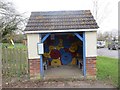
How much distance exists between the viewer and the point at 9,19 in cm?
2269

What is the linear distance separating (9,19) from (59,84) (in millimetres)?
15959

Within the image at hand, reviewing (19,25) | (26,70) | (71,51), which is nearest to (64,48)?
(71,51)

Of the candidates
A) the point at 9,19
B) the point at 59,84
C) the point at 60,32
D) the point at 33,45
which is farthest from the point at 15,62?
the point at 9,19

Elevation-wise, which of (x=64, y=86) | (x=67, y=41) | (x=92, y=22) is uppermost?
(x=92, y=22)

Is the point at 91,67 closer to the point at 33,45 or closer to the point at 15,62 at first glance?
the point at 33,45

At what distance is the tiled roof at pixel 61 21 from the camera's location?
9.69 m

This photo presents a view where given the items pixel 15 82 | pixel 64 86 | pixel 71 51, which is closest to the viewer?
pixel 64 86

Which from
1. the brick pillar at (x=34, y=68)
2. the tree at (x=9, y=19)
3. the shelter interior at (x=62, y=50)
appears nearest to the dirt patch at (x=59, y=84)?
the brick pillar at (x=34, y=68)

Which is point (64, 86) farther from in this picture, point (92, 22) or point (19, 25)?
point (19, 25)

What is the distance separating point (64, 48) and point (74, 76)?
425 cm

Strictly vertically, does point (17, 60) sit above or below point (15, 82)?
above

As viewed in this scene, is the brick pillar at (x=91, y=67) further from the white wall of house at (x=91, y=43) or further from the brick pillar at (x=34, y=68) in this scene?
the brick pillar at (x=34, y=68)

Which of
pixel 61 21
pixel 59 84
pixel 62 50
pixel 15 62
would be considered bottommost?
pixel 59 84

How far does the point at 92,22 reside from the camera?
395 inches
